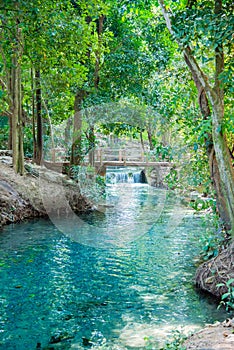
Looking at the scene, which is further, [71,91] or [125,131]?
[125,131]

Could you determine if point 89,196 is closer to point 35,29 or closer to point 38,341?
point 35,29

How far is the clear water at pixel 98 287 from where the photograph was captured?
492 cm

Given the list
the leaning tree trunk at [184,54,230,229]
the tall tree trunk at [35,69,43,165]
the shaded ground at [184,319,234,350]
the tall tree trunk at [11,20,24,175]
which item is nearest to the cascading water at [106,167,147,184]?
the tall tree trunk at [35,69,43,165]

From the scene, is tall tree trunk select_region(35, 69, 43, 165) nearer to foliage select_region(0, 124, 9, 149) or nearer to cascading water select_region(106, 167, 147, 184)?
foliage select_region(0, 124, 9, 149)

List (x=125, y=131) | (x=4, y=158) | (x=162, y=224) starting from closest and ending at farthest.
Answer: (x=162, y=224)
(x=4, y=158)
(x=125, y=131)

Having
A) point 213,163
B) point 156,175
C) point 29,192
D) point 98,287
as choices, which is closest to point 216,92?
point 213,163

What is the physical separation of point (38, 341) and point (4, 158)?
35.0 ft

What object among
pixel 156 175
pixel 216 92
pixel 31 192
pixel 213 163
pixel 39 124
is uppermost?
pixel 39 124

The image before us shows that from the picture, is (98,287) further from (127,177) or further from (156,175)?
(156,175)

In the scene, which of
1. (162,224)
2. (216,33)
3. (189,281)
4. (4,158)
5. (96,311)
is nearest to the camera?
(216,33)

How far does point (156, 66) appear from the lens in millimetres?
14828

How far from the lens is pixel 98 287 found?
261 inches

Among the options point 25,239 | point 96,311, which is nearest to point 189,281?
point 96,311

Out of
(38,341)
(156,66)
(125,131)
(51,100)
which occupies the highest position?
(156,66)
